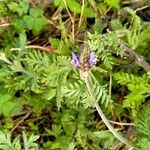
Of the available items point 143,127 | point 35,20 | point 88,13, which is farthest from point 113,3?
point 143,127

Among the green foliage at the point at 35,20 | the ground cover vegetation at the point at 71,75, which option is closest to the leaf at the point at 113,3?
the ground cover vegetation at the point at 71,75

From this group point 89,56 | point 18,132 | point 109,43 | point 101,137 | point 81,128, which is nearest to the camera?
point 89,56

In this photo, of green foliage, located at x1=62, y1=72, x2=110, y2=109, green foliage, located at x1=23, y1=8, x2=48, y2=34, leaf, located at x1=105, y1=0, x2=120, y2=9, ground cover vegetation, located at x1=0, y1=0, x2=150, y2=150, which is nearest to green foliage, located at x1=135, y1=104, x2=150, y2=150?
ground cover vegetation, located at x1=0, y1=0, x2=150, y2=150

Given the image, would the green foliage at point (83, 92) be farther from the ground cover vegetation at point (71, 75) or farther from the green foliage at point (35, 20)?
the green foliage at point (35, 20)

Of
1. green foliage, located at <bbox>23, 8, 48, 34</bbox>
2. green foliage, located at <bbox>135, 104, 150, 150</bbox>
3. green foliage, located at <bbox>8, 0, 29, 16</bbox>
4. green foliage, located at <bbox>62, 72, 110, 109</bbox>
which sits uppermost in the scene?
green foliage, located at <bbox>8, 0, 29, 16</bbox>

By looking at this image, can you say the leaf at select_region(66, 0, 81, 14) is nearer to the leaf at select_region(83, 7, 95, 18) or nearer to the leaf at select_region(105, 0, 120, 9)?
the leaf at select_region(83, 7, 95, 18)

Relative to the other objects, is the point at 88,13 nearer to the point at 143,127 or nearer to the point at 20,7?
the point at 20,7

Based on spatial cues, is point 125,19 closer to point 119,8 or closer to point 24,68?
point 119,8

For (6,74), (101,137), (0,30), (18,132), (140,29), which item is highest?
(140,29)

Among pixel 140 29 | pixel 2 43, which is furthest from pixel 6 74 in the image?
pixel 140 29
